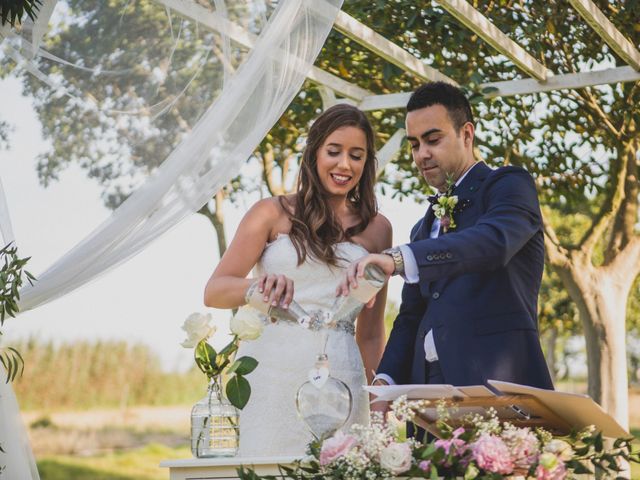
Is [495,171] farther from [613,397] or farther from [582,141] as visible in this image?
[613,397]

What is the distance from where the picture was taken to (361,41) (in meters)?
4.75

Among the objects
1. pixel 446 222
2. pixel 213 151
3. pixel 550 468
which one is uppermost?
pixel 213 151

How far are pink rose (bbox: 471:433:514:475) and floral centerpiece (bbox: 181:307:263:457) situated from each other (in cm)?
65

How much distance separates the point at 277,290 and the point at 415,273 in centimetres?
Answer: 33

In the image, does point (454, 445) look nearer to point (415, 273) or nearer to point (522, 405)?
point (522, 405)

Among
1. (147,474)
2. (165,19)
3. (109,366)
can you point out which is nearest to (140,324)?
(109,366)

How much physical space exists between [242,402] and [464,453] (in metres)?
0.62

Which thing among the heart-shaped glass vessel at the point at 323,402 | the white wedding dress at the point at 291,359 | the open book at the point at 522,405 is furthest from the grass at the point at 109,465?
the open book at the point at 522,405

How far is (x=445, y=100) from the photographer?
8.97 feet

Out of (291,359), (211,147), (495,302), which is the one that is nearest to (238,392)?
(495,302)

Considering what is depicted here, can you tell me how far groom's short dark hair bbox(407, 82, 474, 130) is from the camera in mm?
2734

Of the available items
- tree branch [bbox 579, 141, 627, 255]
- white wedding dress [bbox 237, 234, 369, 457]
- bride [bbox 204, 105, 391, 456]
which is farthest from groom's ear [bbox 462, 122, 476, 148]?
tree branch [bbox 579, 141, 627, 255]

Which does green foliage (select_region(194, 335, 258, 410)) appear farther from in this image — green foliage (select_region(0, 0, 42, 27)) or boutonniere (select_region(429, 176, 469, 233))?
green foliage (select_region(0, 0, 42, 27))

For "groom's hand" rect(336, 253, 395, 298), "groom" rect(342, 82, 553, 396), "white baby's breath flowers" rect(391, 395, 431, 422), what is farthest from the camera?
"groom" rect(342, 82, 553, 396)
